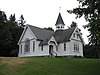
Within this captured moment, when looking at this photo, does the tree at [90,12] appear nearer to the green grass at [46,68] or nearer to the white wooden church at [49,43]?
the green grass at [46,68]

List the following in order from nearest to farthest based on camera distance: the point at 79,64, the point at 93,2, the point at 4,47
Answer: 1. the point at 93,2
2. the point at 79,64
3. the point at 4,47

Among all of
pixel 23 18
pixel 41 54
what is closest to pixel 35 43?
pixel 41 54

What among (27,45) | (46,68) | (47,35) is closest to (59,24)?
(47,35)

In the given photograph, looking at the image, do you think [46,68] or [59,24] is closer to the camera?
[46,68]

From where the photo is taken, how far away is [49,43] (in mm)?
48938

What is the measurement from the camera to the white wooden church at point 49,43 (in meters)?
48.7

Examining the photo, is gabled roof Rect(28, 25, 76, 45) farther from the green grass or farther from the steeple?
the green grass

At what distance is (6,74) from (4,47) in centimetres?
3148

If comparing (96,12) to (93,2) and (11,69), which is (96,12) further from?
(11,69)

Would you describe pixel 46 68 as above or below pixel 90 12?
below

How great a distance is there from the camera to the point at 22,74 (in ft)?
82.4

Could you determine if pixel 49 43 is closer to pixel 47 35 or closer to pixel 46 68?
pixel 47 35

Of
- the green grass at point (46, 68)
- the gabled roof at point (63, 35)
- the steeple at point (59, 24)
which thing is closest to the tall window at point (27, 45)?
the gabled roof at point (63, 35)

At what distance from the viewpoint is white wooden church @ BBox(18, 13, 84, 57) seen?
48719 mm
